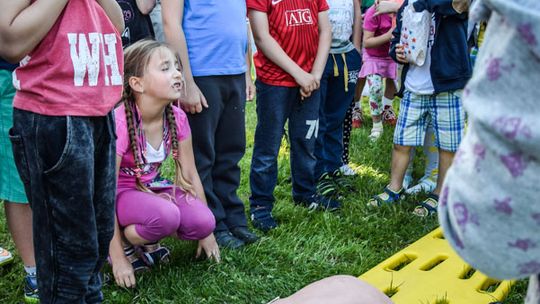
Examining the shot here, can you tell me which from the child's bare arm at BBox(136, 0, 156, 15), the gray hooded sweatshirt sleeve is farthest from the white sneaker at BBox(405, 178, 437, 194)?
the gray hooded sweatshirt sleeve

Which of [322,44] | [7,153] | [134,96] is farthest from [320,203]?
[7,153]

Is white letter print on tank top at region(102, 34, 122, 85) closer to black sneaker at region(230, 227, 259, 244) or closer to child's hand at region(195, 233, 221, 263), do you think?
child's hand at region(195, 233, 221, 263)

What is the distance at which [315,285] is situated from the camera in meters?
1.94

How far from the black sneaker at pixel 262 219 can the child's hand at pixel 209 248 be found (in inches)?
20.1

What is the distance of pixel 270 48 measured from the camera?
3543 millimetres

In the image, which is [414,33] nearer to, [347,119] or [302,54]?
[302,54]

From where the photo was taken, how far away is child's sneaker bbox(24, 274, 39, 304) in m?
2.74

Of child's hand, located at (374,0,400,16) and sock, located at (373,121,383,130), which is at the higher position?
child's hand, located at (374,0,400,16)

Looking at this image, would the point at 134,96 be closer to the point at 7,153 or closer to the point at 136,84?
the point at 136,84

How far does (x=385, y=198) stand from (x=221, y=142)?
1.28m

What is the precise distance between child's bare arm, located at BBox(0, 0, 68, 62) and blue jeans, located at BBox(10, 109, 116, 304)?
0.24 meters

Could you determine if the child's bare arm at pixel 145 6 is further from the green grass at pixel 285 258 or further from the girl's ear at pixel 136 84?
the green grass at pixel 285 258

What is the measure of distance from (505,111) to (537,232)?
0.17 meters

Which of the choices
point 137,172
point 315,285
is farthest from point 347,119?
point 315,285
